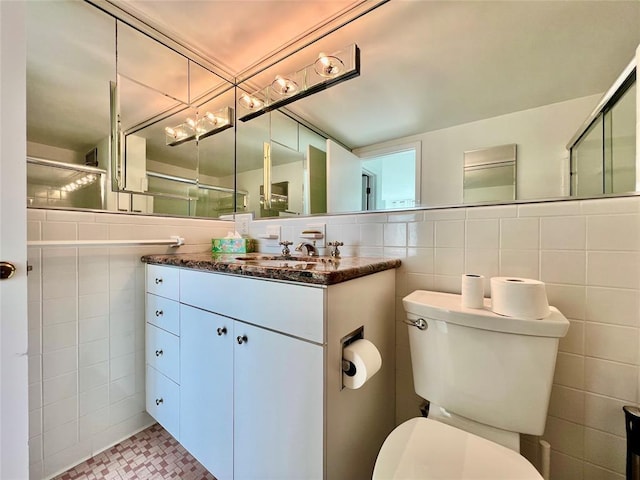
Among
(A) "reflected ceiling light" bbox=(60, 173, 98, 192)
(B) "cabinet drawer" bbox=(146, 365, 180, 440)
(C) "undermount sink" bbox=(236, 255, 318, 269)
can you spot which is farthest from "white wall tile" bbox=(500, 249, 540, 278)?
(A) "reflected ceiling light" bbox=(60, 173, 98, 192)

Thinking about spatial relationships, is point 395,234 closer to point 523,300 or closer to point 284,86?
point 523,300

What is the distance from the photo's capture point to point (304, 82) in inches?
53.9

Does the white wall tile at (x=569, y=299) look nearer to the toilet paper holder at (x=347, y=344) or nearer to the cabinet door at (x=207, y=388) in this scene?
the toilet paper holder at (x=347, y=344)

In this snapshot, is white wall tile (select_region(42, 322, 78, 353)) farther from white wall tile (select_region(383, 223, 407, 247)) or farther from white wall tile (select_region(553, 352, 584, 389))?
white wall tile (select_region(553, 352, 584, 389))

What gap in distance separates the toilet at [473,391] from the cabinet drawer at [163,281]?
975 mm

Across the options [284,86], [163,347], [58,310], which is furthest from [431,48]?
[58,310]

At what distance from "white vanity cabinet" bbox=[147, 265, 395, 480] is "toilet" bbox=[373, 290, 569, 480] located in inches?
5.7

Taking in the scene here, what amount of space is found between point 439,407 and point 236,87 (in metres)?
2.08

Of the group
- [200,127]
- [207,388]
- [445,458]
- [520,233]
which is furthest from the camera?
[200,127]

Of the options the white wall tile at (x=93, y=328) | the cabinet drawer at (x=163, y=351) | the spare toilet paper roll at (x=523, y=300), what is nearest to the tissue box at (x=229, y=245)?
the cabinet drawer at (x=163, y=351)

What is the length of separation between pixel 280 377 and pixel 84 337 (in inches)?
40.5

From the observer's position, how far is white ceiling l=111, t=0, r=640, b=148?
857 millimetres

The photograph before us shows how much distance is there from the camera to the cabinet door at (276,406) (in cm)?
66

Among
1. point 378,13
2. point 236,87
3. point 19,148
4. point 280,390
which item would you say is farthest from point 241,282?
point 236,87
